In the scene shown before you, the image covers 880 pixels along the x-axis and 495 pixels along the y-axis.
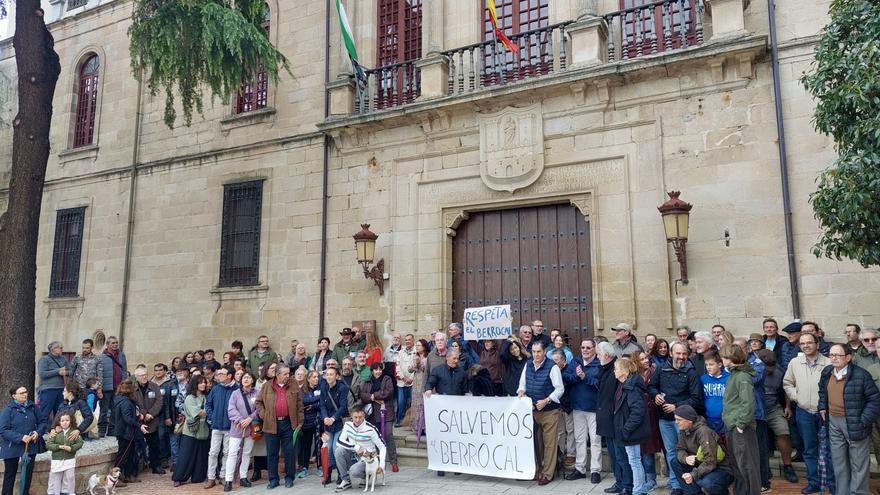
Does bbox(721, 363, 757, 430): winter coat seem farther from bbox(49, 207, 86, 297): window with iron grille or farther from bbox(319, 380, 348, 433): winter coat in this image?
bbox(49, 207, 86, 297): window with iron grille

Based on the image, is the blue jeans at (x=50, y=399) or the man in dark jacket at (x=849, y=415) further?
the blue jeans at (x=50, y=399)

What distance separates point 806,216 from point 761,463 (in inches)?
158

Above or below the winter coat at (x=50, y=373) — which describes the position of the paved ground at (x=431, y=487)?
below

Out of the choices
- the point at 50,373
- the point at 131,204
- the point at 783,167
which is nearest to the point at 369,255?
the point at 50,373

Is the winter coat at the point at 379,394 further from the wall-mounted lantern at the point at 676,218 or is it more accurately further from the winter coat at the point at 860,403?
the winter coat at the point at 860,403

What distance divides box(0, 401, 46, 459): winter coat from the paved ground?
1.52m

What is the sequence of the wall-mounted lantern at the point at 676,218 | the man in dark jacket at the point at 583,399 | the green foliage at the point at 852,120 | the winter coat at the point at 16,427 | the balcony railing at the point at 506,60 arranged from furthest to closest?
1. the balcony railing at the point at 506,60
2. the wall-mounted lantern at the point at 676,218
3. the man in dark jacket at the point at 583,399
4. the winter coat at the point at 16,427
5. the green foliage at the point at 852,120

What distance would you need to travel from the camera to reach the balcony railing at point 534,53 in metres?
10.8

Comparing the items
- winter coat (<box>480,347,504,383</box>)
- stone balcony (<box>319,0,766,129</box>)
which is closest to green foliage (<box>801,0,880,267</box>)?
stone balcony (<box>319,0,766,129</box>)

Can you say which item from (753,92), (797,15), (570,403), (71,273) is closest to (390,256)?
(570,403)

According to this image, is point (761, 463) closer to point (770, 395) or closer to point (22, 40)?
point (770, 395)

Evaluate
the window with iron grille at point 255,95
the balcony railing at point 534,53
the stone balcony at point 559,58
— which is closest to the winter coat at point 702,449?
the stone balcony at point 559,58

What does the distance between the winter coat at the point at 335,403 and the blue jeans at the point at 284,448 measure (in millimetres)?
507

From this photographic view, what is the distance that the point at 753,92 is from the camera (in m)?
10.1
